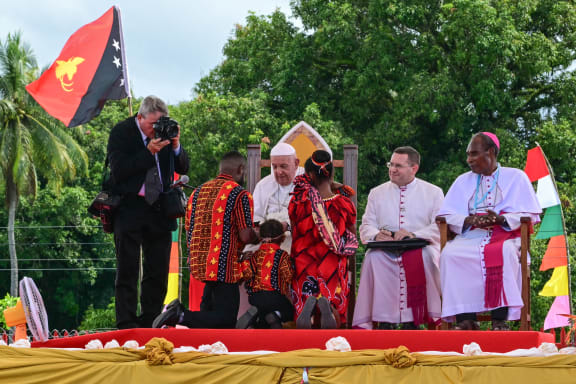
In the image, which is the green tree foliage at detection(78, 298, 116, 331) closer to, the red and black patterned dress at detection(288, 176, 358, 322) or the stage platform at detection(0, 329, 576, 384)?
the red and black patterned dress at detection(288, 176, 358, 322)

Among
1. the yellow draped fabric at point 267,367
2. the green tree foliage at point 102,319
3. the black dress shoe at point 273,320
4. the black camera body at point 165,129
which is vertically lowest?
the green tree foliage at point 102,319

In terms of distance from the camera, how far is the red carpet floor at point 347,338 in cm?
516

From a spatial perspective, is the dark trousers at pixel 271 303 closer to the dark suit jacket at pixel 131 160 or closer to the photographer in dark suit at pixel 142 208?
the photographer in dark suit at pixel 142 208

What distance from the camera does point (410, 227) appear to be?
287 inches

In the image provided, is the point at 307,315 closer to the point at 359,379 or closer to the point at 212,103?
the point at 359,379

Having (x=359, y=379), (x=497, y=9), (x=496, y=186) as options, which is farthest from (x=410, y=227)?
(x=497, y=9)

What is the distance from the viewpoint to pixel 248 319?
596 cm

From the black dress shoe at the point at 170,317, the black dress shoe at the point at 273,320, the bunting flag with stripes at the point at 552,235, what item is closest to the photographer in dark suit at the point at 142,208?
the black dress shoe at the point at 170,317

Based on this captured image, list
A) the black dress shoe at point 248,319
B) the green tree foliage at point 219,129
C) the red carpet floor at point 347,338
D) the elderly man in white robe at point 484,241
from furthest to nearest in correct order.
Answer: the green tree foliage at point 219,129 → the elderly man in white robe at point 484,241 → the black dress shoe at point 248,319 → the red carpet floor at point 347,338

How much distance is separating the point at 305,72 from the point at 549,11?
6.71 m

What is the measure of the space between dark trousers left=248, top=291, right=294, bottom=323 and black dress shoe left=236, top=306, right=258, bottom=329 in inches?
7.7

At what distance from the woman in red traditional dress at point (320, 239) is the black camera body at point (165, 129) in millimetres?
1090

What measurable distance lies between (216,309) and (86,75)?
632 cm

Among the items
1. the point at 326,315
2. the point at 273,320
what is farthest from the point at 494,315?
the point at 273,320
